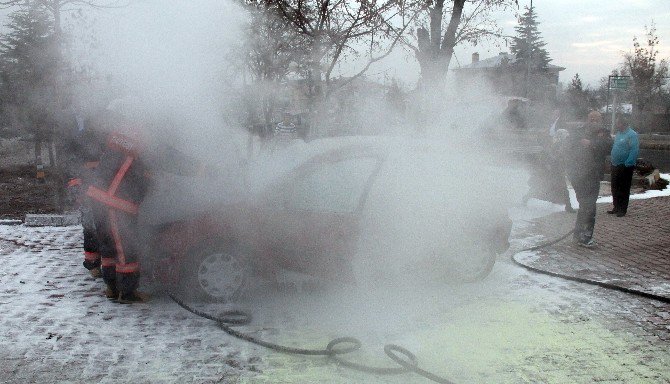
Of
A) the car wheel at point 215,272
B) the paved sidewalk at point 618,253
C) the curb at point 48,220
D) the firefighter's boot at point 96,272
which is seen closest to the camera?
the car wheel at point 215,272

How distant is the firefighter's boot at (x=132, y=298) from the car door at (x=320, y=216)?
1364mm

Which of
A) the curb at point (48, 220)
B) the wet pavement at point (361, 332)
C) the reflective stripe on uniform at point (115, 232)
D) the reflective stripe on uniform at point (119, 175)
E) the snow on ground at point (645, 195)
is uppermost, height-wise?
the reflective stripe on uniform at point (119, 175)

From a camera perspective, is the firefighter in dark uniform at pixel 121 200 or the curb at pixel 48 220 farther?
the curb at pixel 48 220

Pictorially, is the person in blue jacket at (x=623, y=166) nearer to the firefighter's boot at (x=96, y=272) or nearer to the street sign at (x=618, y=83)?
the street sign at (x=618, y=83)

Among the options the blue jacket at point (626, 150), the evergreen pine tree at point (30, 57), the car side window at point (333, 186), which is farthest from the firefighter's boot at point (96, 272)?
the blue jacket at point (626, 150)

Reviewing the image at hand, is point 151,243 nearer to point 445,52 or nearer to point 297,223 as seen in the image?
point 297,223

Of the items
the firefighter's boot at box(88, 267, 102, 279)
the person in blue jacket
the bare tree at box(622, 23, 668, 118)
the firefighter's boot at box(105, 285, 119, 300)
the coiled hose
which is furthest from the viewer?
the bare tree at box(622, 23, 668, 118)

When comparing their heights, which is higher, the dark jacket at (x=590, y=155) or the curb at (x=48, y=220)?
the dark jacket at (x=590, y=155)

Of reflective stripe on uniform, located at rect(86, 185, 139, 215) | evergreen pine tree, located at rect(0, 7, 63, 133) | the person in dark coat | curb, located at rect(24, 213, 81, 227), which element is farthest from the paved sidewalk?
evergreen pine tree, located at rect(0, 7, 63, 133)

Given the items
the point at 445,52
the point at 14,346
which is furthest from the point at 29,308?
the point at 445,52

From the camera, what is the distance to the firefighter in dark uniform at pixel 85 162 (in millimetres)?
5836

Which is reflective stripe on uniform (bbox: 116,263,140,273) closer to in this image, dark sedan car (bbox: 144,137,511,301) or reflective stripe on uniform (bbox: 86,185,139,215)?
dark sedan car (bbox: 144,137,511,301)

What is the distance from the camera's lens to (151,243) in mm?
5195

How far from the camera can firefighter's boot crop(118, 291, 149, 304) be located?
5.33m
